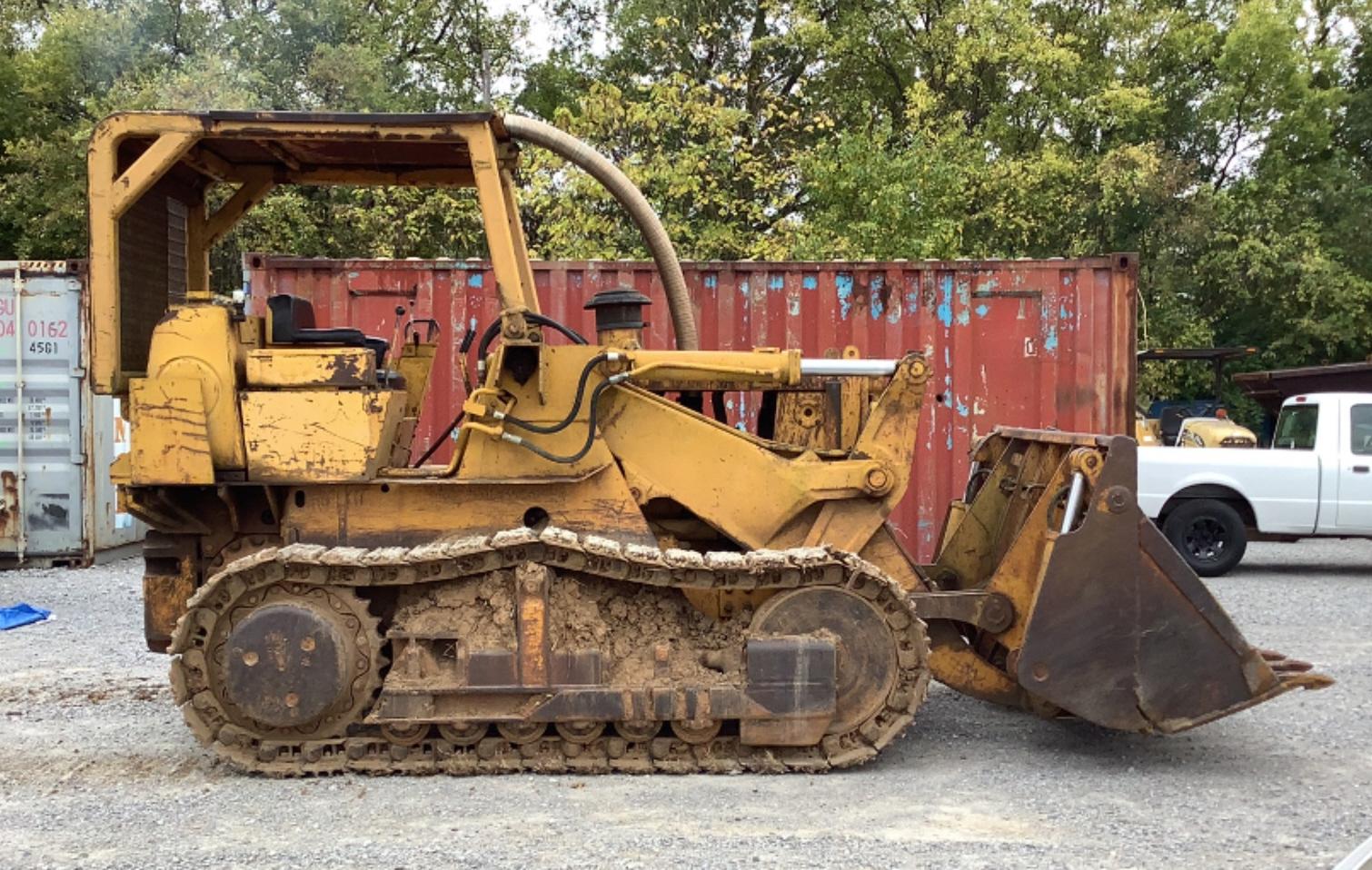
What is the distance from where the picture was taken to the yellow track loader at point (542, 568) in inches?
190

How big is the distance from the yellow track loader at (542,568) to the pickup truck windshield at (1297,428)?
27.1 feet

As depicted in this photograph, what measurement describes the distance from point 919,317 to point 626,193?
489 centimetres

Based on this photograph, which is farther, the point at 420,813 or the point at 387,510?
the point at 387,510

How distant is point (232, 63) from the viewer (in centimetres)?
2198

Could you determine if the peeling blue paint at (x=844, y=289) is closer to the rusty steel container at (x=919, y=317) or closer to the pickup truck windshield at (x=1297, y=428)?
the rusty steel container at (x=919, y=317)

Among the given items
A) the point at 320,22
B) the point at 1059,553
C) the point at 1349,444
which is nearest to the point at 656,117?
the point at 1349,444

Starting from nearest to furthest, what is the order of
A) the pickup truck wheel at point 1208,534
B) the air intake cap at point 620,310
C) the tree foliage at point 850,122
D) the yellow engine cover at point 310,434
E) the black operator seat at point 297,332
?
the yellow engine cover at point 310,434 → the black operator seat at point 297,332 → the air intake cap at point 620,310 → the pickup truck wheel at point 1208,534 → the tree foliage at point 850,122

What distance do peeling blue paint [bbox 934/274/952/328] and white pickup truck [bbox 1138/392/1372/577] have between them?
3.43m

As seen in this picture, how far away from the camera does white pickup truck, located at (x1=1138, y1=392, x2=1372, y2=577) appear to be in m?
11.9

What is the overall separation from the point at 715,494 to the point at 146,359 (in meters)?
2.69

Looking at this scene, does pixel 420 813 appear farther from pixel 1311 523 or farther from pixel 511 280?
pixel 1311 523

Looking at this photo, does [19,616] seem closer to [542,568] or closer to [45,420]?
[45,420]

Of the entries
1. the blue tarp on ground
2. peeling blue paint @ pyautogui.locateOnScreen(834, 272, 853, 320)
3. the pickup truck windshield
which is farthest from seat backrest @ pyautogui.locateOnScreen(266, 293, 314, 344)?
the pickup truck windshield

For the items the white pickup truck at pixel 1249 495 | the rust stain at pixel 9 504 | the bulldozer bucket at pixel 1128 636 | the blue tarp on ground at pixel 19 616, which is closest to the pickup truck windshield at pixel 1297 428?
the white pickup truck at pixel 1249 495
